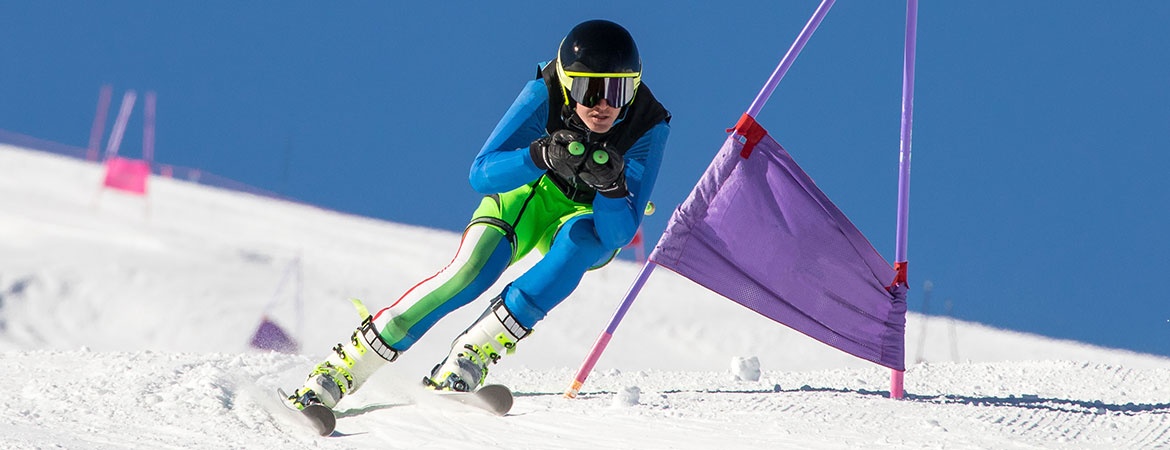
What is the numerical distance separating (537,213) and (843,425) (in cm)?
128

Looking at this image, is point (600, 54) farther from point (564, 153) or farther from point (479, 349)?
point (479, 349)

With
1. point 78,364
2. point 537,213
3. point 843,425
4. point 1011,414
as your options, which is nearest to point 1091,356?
point 1011,414

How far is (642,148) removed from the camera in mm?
4254

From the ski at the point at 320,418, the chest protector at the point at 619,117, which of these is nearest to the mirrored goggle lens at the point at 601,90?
the chest protector at the point at 619,117

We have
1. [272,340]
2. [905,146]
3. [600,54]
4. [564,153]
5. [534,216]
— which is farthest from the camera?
[272,340]

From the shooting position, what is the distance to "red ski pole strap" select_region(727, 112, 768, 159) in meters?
4.97

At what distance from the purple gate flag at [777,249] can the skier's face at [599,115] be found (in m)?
0.98

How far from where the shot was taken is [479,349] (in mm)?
4258

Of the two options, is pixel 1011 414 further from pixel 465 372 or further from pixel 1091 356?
pixel 1091 356

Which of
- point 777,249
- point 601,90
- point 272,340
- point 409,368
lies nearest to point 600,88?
point 601,90

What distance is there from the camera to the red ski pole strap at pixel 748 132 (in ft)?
16.3

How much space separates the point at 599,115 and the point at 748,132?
109 cm

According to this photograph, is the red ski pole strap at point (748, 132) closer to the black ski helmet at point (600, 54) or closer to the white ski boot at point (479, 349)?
the black ski helmet at point (600, 54)

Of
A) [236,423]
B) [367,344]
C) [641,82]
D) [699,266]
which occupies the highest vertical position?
[641,82]
